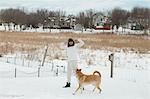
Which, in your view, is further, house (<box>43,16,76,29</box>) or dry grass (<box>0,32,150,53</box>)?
house (<box>43,16,76,29</box>)

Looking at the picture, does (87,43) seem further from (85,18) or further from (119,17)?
(85,18)

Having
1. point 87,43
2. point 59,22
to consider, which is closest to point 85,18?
point 59,22

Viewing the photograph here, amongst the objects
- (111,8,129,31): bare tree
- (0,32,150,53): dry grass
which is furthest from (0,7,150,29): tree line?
(0,32,150,53): dry grass

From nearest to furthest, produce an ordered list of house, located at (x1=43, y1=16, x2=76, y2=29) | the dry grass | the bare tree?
the dry grass, the bare tree, house, located at (x1=43, y1=16, x2=76, y2=29)

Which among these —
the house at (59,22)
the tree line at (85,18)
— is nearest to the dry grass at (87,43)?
the tree line at (85,18)

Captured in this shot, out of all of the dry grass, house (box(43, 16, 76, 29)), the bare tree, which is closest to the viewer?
the dry grass

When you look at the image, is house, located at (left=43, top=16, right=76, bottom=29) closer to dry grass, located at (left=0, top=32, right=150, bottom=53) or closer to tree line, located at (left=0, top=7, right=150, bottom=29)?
tree line, located at (left=0, top=7, right=150, bottom=29)

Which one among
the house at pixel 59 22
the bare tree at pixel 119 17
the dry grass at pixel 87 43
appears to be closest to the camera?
the dry grass at pixel 87 43

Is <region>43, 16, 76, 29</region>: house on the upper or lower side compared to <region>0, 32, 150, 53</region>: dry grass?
lower

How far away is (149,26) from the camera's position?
8619cm

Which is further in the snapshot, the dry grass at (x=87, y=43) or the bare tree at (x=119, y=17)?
the bare tree at (x=119, y=17)

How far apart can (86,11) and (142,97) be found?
115m

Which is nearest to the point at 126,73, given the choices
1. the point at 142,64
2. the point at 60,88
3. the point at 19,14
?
the point at 142,64

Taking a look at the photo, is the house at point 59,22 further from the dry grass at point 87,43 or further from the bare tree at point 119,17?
the dry grass at point 87,43
